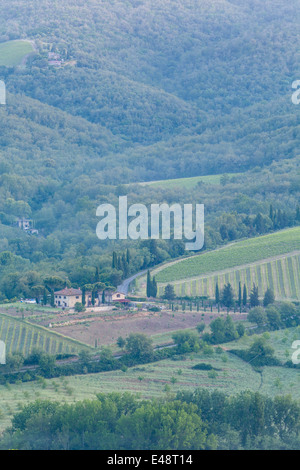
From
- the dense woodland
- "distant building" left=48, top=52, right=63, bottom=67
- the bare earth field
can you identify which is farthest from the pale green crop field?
"distant building" left=48, top=52, right=63, bottom=67

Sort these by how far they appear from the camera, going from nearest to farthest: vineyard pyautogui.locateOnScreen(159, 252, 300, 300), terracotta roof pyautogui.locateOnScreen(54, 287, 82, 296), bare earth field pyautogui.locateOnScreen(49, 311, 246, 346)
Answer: bare earth field pyautogui.locateOnScreen(49, 311, 246, 346) → terracotta roof pyautogui.locateOnScreen(54, 287, 82, 296) → vineyard pyautogui.locateOnScreen(159, 252, 300, 300)

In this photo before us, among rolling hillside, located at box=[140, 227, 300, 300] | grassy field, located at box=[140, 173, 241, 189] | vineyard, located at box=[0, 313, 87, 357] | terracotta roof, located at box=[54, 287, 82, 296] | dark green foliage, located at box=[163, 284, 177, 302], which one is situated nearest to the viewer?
vineyard, located at box=[0, 313, 87, 357]

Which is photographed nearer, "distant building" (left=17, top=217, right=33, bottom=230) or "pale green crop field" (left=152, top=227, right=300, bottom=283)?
"pale green crop field" (left=152, top=227, right=300, bottom=283)

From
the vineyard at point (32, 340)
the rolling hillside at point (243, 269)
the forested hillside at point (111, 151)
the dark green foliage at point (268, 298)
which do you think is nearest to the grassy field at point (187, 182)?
the forested hillside at point (111, 151)

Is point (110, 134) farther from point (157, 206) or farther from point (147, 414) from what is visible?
point (147, 414)

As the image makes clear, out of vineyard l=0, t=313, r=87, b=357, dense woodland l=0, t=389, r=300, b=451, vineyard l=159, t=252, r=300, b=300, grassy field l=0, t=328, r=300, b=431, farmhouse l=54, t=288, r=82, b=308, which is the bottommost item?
dense woodland l=0, t=389, r=300, b=451

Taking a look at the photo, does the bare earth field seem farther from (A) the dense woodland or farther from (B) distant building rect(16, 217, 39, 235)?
(B) distant building rect(16, 217, 39, 235)
